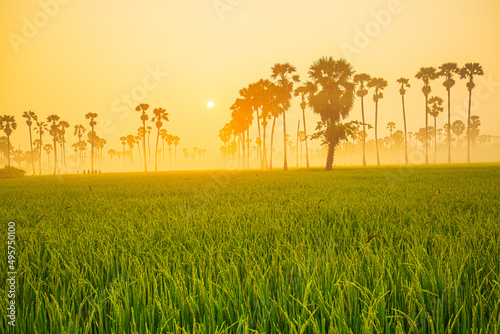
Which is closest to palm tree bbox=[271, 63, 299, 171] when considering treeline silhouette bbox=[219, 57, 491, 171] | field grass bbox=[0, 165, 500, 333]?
treeline silhouette bbox=[219, 57, 491, 171]

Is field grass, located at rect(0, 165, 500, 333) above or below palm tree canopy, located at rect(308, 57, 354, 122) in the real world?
below

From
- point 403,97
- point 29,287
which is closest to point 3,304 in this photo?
point 29,287

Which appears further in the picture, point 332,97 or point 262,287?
point 332,97

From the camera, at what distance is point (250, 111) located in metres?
61.9

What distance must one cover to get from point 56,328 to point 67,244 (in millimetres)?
1906

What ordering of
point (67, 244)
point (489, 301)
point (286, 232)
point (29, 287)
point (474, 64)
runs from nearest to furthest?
point (489, 301), point (29, 287), point (67, 244), point (286, 232), point (474, 64)

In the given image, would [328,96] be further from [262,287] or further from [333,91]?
[262,287]

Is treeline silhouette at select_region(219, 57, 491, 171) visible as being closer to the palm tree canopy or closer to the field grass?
the palm tree canopy

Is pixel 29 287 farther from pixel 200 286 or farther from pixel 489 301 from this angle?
pixel 489 301

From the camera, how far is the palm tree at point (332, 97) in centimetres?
3481

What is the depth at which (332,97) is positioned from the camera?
35156mm

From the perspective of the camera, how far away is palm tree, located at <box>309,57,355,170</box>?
114ft

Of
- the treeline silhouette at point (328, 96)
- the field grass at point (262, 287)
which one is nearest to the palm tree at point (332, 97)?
the treeline silhouette at point (328, 96)

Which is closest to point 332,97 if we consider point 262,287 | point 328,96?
point 328,96
